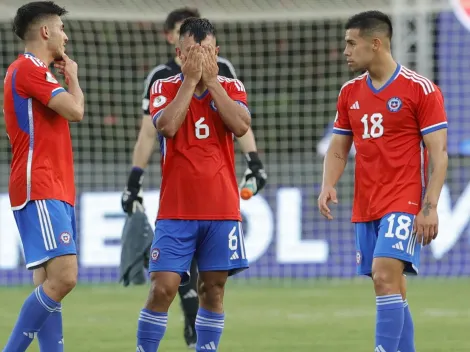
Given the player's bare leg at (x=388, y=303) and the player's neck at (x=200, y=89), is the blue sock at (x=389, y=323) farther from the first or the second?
the player's neck at (x=200, y=89)

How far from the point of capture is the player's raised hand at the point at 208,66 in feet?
21.5

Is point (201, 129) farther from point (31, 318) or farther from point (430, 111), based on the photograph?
point (31, 318)

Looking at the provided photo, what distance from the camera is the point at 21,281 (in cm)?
1421

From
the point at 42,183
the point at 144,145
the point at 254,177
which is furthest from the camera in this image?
the point at 144,145

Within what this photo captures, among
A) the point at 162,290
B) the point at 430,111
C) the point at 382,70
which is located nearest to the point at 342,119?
the point at 382,70

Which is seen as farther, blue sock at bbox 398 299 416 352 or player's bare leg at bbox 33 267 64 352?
blue sock at bbox 398 299 416 352

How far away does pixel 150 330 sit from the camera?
6.59 metres

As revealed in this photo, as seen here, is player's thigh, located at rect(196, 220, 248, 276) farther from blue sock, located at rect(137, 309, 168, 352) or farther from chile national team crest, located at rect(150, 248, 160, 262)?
blue sock, located at rect(137, 309, 168, 352)

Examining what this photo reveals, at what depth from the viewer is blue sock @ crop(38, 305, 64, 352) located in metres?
6.76

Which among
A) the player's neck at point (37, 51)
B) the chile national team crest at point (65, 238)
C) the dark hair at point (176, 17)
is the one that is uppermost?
the dark hair at point (176, 17)

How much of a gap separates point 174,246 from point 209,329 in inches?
22.0

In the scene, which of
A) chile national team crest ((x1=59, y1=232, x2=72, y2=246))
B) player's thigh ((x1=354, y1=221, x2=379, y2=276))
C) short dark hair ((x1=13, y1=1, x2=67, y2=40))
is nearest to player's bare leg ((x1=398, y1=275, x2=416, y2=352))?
player's thigh ((x1=354, y1=221, x2=379, y2=276))

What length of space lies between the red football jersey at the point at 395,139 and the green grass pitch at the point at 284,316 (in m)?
1.88

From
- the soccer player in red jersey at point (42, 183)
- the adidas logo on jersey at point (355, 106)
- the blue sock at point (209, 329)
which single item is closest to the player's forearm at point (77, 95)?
the soccer player in red jersey at point (42, 183)
